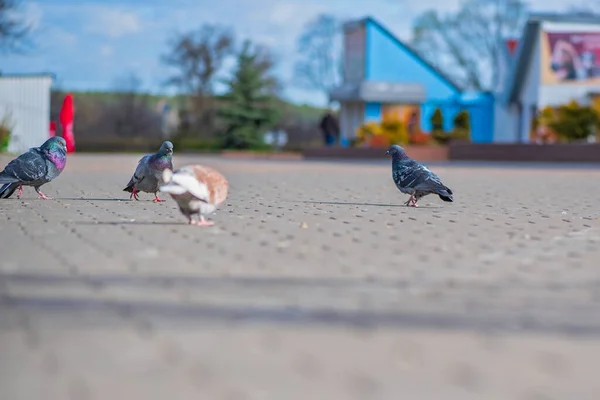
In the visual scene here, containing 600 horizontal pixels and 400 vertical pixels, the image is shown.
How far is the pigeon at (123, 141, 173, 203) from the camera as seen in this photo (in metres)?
10.5

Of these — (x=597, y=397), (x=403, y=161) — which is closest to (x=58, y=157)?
(x=403, y=161)

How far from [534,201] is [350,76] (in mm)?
33318

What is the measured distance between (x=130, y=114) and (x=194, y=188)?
194 ft

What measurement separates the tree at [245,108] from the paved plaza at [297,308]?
4050cm

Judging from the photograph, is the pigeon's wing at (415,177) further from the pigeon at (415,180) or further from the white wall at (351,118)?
the white wall at (351,118)

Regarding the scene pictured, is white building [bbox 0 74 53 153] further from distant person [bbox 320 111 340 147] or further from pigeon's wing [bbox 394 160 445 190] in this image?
pigeon's wing [bbox 394 160 445 190]

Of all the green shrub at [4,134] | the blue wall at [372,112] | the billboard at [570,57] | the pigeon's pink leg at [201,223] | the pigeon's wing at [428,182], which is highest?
the billboard at [570,57]

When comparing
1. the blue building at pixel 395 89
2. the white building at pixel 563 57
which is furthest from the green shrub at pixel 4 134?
the white building at pixel 563 57

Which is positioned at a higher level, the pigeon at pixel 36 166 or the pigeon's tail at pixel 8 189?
the pigeon at pixel 36 166

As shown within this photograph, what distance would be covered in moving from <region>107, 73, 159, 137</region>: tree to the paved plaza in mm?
56459

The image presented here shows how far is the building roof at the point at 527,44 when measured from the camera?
39688mm

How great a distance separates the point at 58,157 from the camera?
11.6 m

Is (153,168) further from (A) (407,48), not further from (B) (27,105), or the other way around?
(A) (407,48)

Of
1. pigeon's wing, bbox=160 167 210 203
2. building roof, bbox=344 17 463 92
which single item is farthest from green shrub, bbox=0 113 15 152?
pigeon's wing, bbox=160 167 210 203
